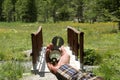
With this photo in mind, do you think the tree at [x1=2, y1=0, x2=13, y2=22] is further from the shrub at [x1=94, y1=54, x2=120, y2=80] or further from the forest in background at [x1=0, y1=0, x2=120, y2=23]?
the shrub at [x1=94, y1=54, x2=120, y2=80]

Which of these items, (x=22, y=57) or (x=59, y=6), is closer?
(x=22, y=57)

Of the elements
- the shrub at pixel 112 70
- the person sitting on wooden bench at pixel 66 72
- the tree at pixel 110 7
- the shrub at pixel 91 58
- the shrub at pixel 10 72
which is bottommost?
the tree at pixel 110 7

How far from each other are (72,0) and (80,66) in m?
108

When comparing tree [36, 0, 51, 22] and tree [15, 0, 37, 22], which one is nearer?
tree [15, 0, 37, 22]

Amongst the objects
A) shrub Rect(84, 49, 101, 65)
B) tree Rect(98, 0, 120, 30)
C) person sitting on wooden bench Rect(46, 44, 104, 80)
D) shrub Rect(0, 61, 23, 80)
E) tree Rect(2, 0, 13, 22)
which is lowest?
tree Rect(2, 0, 13, 22)

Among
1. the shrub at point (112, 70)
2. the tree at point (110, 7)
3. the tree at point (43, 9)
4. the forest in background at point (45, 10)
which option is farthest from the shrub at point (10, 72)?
the tree at point (43, 9)

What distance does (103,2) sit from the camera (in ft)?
156

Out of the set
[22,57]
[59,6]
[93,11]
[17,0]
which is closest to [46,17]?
[59,6]

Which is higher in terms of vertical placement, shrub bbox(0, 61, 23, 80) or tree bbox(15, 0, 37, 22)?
shrub bbox(0, 61, 23, 80)

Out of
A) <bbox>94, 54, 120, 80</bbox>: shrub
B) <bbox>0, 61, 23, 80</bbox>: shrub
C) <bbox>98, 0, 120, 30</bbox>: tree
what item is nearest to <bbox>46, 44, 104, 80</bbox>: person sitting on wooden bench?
<bbox>94, 54, 120, 80</bbox>: shrub

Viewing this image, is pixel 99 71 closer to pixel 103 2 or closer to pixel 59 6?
pixel 103 2

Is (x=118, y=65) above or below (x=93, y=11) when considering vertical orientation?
above

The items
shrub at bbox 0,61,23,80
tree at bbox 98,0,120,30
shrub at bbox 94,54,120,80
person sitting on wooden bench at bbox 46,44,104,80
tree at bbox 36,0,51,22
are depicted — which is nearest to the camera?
person sitting on wooden bench at bbox 46,44,104,80

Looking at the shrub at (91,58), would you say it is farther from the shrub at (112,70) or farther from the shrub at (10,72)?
the shrub at (112,70)
